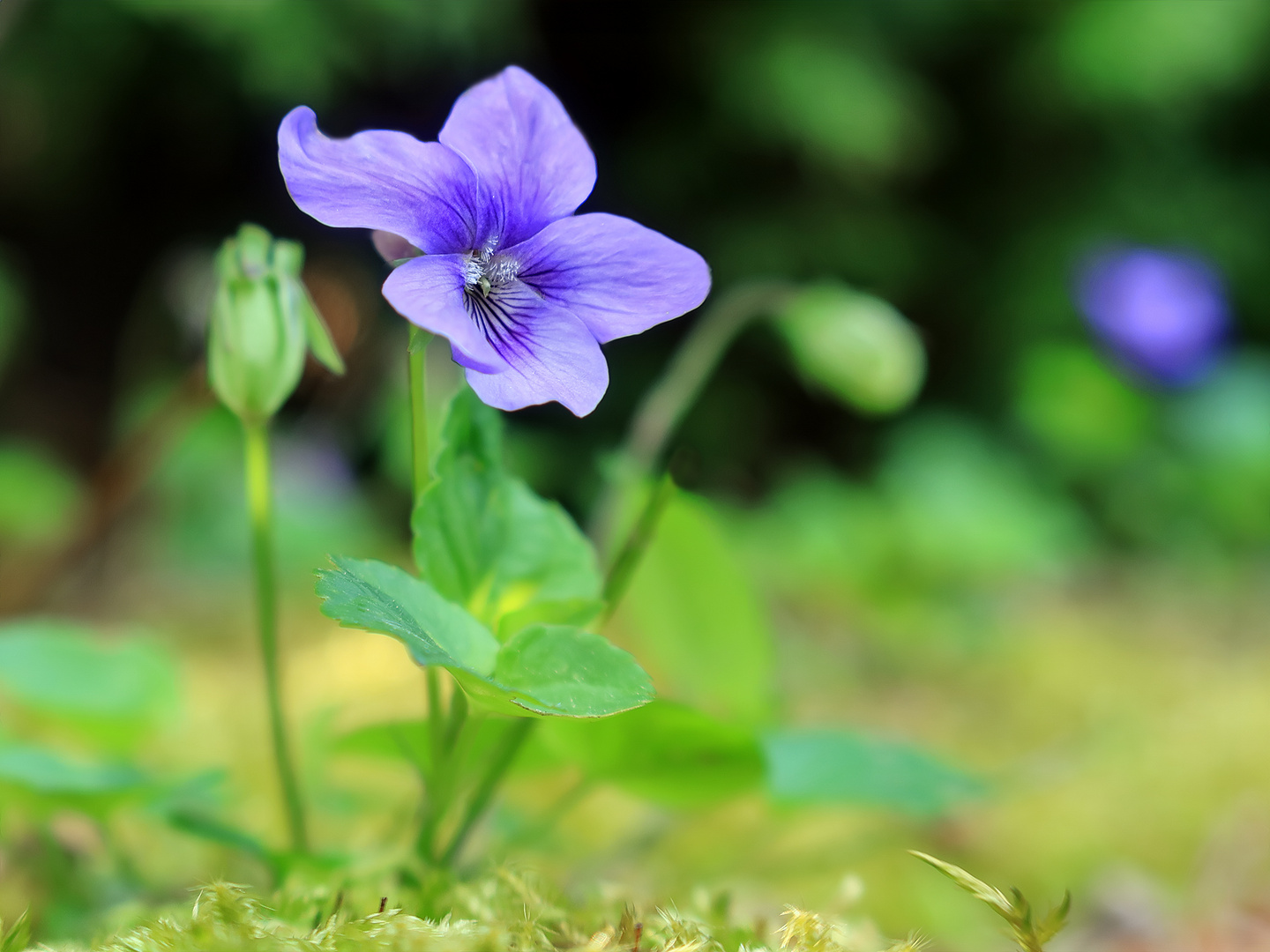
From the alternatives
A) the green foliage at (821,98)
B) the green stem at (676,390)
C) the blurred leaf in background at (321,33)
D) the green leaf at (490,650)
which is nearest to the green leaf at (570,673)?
the green leaf at (490,650)

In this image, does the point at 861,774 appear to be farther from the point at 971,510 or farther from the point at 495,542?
the point at 971,510

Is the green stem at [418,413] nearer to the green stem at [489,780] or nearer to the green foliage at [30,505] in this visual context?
the green stem at [489,780]

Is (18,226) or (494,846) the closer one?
(494,846)

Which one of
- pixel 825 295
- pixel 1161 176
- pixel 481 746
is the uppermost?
pixel 1161 176

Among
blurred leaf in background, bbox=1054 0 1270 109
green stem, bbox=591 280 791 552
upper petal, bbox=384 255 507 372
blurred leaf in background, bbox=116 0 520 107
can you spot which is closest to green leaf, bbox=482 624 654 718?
upper petal, bbox=384 255 507 372

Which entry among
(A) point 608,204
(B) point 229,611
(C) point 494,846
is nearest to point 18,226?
(A) point 608,204

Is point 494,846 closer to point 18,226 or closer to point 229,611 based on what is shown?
point 229,611

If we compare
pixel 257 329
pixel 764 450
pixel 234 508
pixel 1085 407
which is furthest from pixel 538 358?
pixel 764 450
